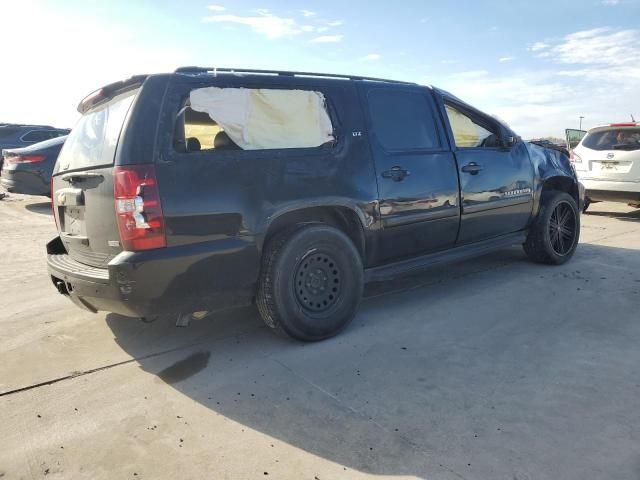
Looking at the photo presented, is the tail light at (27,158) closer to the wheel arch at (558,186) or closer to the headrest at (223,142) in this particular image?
the headrest at (223,142)

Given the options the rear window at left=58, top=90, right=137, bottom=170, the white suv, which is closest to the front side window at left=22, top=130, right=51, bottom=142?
the rear window at left=58, top=90, right=137, bottom=170

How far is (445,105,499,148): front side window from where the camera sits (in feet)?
15.2

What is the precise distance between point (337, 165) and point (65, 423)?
2.38m

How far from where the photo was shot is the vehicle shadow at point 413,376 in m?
2.42

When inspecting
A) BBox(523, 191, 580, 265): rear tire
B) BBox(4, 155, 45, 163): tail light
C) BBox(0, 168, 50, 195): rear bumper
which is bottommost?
BBox(523, 191, 580, 265): rear tire

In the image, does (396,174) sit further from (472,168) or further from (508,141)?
(508,141)

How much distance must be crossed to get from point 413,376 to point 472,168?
2.26 meters

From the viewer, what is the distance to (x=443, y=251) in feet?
14.9

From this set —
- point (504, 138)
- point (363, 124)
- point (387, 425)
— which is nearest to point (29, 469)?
point (387, 425)

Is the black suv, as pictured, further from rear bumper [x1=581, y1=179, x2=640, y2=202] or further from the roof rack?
rear bumper [x1=581, y1=179, x2=640, y2=202]

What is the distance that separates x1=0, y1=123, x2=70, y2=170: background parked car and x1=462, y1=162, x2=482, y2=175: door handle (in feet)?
40.8

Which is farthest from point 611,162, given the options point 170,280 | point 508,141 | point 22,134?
point 22,134

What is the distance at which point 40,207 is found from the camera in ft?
34.9

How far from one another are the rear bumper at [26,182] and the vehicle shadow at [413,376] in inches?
265
